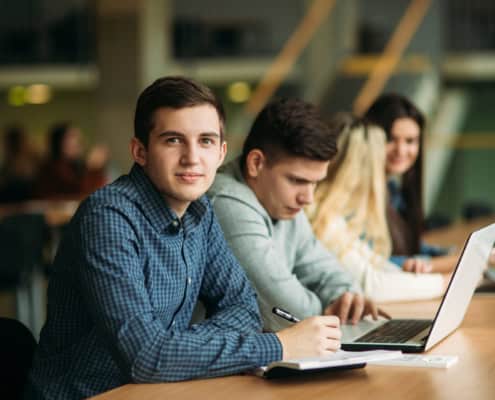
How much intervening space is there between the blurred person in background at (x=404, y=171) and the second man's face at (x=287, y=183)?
1187mm

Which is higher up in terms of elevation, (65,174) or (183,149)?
(183,149)

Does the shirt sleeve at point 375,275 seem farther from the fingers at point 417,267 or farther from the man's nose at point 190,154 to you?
the man's nose at point 190,154

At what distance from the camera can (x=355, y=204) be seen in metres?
3.28

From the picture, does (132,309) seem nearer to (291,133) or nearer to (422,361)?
(422,361)

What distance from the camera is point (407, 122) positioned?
3807 mm

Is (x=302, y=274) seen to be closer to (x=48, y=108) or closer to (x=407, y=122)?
(x=407, y=122)

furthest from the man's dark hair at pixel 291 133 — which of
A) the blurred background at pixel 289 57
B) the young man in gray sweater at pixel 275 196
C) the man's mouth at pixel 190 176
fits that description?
the blurred background at pixel 289 57

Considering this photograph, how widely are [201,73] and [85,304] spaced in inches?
354

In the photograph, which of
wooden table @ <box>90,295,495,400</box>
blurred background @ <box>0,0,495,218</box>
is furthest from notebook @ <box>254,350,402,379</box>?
blurred background @ <box>0,0,495,218</box>

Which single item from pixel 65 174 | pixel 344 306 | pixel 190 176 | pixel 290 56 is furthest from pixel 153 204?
pixel 290 56

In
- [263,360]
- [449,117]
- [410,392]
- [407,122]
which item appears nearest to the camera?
[410,392]

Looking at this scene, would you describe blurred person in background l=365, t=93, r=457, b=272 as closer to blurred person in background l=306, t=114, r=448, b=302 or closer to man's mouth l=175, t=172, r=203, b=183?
blurred person in background l=306, t=114, r=448, b=302

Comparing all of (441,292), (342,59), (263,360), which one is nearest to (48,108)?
(342,59)

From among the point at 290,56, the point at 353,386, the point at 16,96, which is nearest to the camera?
the point at 353,386
